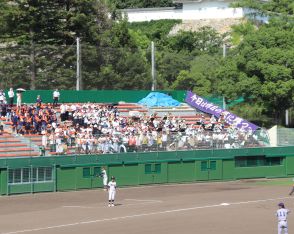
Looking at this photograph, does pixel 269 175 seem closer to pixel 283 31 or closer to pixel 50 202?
pixel 283 31

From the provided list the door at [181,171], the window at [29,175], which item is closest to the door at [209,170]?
the door at [181,171]

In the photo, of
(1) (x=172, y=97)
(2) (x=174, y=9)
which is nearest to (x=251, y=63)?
(1) (x=172, y=97)

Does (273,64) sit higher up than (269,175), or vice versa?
(273,64)

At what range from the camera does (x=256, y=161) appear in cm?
6359

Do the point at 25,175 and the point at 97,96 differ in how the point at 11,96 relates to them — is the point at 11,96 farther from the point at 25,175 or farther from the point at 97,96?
the point at 97,96

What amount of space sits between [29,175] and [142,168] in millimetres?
8615

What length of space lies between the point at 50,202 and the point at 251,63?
29.3m

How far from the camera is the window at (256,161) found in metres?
62.6

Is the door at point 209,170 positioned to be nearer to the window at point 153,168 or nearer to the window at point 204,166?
the window at point 204,166

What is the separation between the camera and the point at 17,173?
51500mm

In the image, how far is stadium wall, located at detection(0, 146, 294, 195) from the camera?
5184 centimetres

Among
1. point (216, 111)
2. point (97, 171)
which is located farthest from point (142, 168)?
point (216, 111)

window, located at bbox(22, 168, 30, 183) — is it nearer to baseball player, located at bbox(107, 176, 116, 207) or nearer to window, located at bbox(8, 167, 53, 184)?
window, located at bbox(8, 167, 53, 184)

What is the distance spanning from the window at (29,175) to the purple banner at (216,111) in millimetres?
18605
